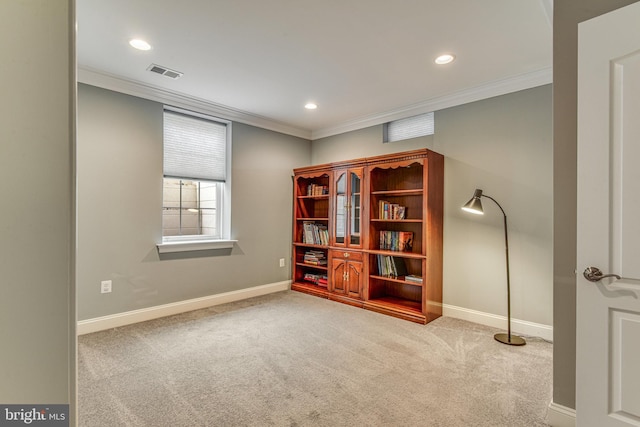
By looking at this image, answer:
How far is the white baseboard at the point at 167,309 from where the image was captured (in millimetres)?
3041

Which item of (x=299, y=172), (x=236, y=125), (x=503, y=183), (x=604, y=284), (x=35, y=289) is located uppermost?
(x=236, y=125)

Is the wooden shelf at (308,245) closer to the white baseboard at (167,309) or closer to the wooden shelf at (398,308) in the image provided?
the white baseboard at (167,309)

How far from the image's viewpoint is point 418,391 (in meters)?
2.06

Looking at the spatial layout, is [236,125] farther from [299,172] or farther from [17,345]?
[17,345]

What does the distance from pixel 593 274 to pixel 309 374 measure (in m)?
1.81

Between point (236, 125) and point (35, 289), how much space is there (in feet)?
12.1

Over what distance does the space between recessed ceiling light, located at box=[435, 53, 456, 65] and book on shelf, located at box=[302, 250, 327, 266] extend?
2.88 metres

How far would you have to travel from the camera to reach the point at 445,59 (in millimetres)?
2707

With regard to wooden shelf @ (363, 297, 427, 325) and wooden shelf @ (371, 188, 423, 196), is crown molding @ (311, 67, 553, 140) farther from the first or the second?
wooden shelf @ (363, 297, 427, 325)

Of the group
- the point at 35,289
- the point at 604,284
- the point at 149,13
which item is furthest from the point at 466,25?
the point at 35,289

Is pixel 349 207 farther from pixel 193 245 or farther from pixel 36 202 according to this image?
pixel 36 202

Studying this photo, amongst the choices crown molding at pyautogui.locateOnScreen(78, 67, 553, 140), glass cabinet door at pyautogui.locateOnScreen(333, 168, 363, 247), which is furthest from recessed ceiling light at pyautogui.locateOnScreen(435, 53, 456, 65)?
glass cabinet door at pyautogui.locateOnScreen(333, 168, 363, 247)

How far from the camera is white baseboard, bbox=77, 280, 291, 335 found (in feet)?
9.98

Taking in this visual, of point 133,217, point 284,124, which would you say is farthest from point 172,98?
point 284,124
